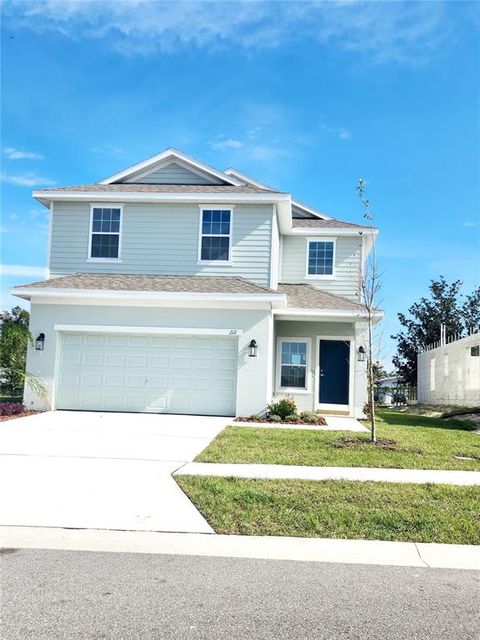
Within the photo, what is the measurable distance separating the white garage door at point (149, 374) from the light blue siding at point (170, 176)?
231 inches

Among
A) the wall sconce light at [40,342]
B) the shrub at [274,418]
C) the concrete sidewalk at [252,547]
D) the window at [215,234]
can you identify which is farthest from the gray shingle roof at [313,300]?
the concrete sidewalk at [252,547]

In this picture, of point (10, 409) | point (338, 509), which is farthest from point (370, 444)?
point (10, 409)

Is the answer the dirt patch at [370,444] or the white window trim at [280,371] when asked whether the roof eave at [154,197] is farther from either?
the dirt patch at [370,444]

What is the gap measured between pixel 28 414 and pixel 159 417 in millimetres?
3543

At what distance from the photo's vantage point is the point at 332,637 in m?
3.42

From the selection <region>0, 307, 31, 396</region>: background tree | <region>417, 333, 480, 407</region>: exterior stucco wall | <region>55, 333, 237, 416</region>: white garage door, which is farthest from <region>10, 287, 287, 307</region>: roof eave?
<region>417, 333, 480, 407</region>: exterior stucco wall

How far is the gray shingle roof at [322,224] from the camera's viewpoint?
65.7 feet

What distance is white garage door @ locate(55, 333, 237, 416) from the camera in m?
15.2

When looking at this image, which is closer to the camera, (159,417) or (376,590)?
(376,590)

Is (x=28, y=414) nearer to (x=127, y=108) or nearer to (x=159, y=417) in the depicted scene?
(x=159, y=417)

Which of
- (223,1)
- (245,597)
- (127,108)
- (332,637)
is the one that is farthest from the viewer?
(127,108)

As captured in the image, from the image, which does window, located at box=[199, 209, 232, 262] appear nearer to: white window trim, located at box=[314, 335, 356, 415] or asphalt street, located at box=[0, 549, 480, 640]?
white window trim, located at box=[314, 335, 356, 415]

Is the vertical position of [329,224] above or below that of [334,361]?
above

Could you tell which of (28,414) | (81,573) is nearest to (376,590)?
(81,573)
